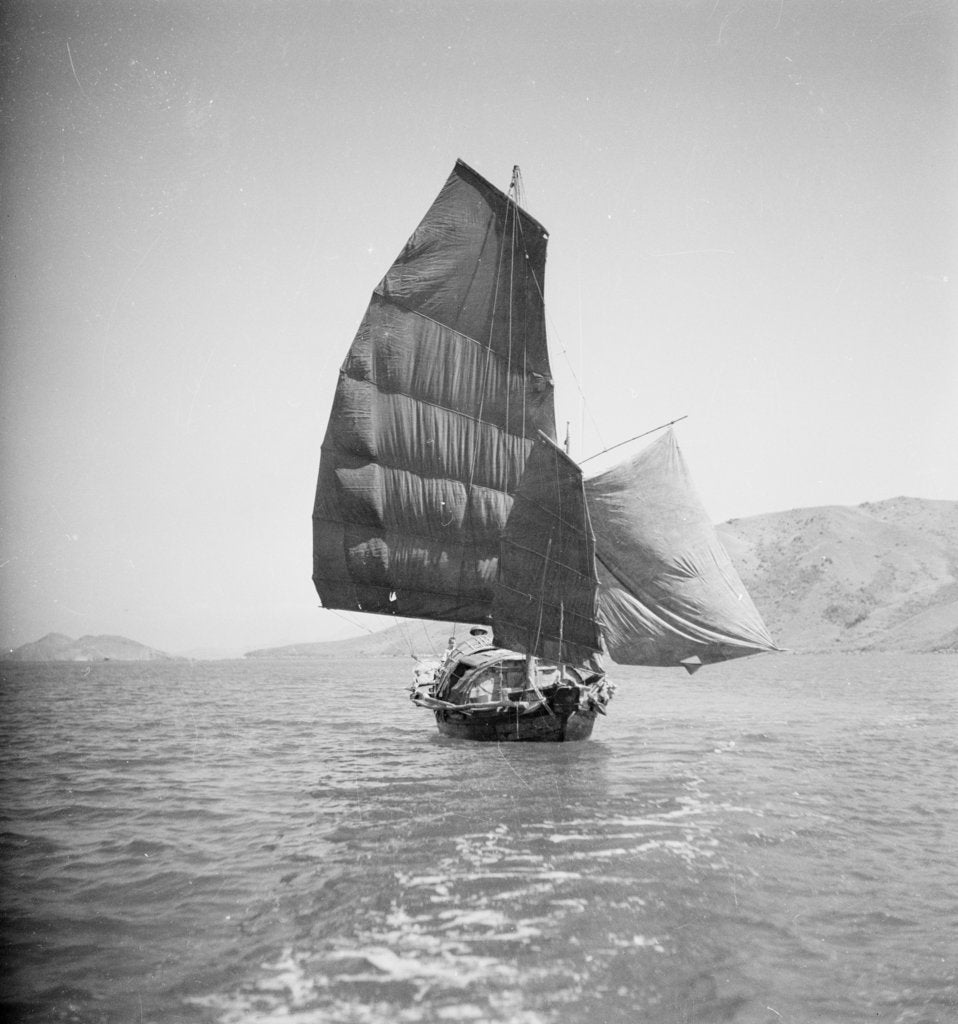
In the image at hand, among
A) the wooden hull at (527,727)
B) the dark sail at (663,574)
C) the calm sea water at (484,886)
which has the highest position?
the dark sail at (663,574)

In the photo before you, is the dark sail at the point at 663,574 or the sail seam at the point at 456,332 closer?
the dark sail at the point at 663,574

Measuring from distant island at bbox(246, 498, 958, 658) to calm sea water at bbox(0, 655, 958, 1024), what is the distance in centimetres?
7896

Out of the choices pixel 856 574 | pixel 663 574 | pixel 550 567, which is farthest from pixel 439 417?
pixel 856 574

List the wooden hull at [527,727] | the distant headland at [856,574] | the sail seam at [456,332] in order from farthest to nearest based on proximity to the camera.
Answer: the distant headland at [856,574] → the sail seam at [456,332] → the wooden hull at [527,727]

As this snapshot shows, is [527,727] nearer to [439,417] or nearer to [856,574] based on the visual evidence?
[439,417]

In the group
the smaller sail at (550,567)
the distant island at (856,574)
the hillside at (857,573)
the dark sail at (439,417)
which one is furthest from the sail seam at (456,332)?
the hillside at (857,573)

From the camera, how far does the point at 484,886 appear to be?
10375mm

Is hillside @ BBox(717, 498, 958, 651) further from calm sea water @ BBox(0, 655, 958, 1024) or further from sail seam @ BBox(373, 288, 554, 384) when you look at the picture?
calm sea water @ BBox(0, 655, 958, 1024)

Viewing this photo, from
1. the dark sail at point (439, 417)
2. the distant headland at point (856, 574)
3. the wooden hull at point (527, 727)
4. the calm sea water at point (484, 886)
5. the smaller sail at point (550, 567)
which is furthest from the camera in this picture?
the distant headland at point (856, 574)

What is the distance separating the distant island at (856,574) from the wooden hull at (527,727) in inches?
2897

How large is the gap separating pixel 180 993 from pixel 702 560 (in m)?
17.2

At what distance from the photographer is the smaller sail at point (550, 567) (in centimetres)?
1989

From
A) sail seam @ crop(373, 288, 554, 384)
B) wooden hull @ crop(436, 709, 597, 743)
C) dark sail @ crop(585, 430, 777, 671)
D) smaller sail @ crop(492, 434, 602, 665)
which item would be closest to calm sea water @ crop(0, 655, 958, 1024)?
wooden hull @ crop(436, 709, 597, 743)

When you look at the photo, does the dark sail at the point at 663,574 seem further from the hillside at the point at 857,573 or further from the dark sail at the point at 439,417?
the hillside at the point at 857,573
